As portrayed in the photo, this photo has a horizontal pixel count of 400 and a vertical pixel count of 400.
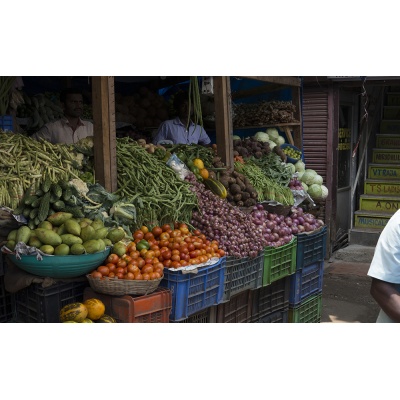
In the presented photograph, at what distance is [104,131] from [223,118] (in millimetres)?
1917

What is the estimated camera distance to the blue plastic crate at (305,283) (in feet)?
18.1

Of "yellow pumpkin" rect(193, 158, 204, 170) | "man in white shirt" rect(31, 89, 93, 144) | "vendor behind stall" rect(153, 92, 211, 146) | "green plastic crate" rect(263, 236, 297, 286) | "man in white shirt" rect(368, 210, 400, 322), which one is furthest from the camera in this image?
"vendor behind stall" rect(153, 92, 211, 146)

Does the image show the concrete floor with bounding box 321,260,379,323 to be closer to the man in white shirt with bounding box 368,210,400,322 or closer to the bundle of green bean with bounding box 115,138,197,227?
the bundle of green bean with bounding box 115,138,197,227

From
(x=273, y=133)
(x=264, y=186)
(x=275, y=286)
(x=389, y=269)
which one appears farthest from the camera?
(x=273, y=133)

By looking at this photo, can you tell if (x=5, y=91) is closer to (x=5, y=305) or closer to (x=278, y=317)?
(x=5, y=305)

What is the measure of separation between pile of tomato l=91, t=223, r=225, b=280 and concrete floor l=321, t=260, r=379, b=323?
2.78m

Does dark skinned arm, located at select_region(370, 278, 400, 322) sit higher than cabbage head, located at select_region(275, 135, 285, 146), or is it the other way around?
cabbage head, located at select_region(275, 135, 285, 146)

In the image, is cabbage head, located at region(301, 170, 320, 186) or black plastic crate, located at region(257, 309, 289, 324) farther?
cabbage head, located at region(301, 170, 320, 186)

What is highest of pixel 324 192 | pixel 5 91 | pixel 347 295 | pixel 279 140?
pixel 5 91

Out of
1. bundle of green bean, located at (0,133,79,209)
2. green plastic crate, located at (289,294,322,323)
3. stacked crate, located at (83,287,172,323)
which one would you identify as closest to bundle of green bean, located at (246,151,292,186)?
green plastic crate, located at (289,294,322,323)

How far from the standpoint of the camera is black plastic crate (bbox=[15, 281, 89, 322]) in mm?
3633

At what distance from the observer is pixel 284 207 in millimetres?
5910

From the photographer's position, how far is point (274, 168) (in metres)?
6.88

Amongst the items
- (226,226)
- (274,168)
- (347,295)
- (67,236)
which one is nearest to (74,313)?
(67,236)
